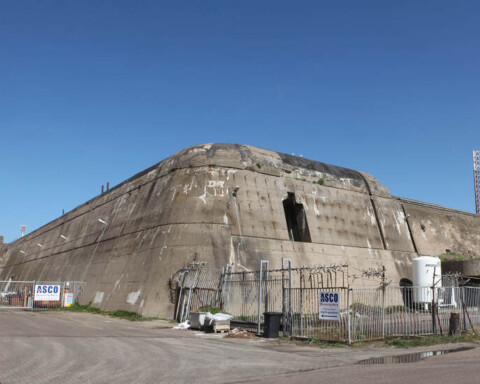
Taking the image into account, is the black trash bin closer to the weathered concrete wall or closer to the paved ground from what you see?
the paved ground

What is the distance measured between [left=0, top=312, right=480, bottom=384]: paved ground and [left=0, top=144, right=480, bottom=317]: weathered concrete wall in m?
8.42

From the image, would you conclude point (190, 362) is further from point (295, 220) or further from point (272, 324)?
point (295, 220)

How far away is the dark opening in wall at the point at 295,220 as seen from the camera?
1192 inches

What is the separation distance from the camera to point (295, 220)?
31.4 meters

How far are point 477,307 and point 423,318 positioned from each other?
3.01 meters

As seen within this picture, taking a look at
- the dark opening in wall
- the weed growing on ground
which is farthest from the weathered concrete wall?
the weed growing on ground

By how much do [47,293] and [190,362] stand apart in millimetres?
21627

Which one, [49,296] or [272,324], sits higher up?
[49,296]

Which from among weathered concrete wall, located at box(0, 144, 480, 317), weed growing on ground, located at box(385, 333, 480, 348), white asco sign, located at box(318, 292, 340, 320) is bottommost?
weed growing on ground, located at box(385, 333, 480, 348)

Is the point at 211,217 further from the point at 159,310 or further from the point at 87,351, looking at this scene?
the point at 87,351

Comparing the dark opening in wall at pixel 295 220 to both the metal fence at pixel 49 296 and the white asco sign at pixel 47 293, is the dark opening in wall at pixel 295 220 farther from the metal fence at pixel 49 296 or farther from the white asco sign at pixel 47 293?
the white asco sign at pixel 47 293

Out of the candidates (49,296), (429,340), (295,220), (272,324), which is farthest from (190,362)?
(49,296)

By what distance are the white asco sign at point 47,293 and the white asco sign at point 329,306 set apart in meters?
20.0

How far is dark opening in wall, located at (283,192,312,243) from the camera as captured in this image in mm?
30281
